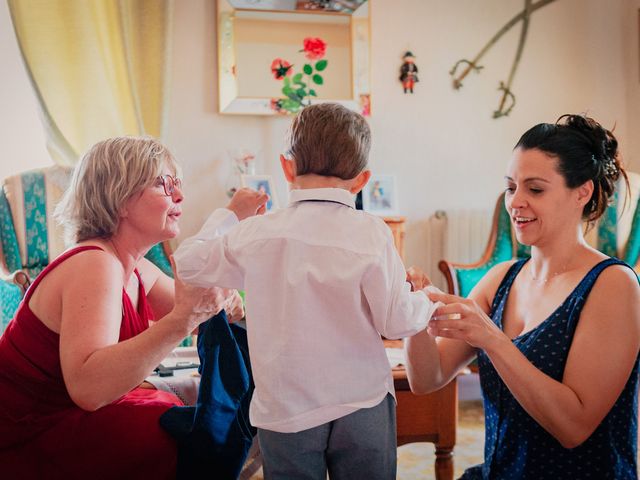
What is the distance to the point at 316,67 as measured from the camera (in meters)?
4.09

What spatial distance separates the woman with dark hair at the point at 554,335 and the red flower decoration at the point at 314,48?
9.14 feet

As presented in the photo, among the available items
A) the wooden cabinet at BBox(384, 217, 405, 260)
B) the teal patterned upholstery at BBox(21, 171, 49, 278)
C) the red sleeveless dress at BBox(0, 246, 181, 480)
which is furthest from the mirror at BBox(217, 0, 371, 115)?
the red sleeveless dress at BBox(0, 246, 181, 480)

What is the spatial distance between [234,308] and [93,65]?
248 centimetres

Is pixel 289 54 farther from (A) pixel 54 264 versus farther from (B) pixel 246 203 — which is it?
(A) pixel 54 264

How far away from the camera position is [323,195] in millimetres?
1331

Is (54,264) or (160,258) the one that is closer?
(54,264)

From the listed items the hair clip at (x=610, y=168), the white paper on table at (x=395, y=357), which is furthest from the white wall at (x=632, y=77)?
the hair clip at (x=610, y=168)

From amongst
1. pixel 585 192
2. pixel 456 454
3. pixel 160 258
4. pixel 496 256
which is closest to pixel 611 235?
pixel 496 256

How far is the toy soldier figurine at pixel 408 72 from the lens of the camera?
13.9 ft

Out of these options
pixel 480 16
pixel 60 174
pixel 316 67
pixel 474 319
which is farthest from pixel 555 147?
pixel 480 16

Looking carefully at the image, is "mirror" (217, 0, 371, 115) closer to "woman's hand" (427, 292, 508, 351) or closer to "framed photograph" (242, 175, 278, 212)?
Result: "framed photograph" (242, 175, 278, 212)

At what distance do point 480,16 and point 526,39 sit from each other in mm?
355

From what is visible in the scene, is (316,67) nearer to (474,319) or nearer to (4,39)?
(4,39)

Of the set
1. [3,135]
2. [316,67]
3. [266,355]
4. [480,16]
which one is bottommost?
[266,355]
